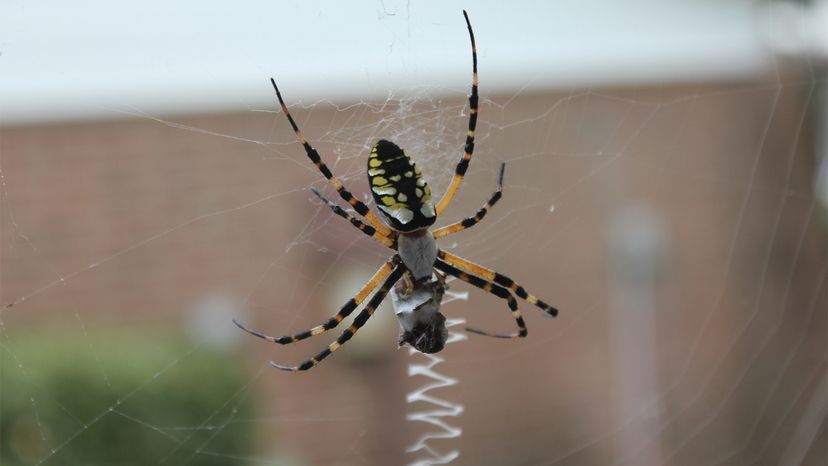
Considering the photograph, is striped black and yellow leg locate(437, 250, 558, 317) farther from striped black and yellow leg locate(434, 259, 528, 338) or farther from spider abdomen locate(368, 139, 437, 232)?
spider abdomen locate(368, 139, 437, 232)

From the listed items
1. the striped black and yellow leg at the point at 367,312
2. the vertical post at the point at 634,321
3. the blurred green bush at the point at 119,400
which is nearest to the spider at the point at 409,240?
the striped black and yellow leg at the point at 367,312

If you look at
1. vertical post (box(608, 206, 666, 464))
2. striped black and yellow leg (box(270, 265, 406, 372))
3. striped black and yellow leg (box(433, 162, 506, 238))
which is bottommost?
vertical post (box(608, 206, 666, 464))

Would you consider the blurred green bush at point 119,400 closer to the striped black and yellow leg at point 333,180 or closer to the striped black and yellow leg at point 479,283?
the striped black and yellow leg at point 479,283

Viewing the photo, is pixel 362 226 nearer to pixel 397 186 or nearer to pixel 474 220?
pixel 397 186

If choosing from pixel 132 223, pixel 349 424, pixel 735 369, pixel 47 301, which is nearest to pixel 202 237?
pixel 132 223

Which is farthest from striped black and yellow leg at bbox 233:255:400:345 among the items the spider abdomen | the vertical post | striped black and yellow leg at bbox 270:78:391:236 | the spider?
the vertical post

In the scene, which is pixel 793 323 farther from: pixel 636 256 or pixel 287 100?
pixel 287 100

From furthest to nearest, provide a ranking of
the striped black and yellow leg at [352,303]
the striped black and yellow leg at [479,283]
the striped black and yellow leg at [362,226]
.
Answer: the striped black and yellow leg at [479,283] < the striped black and yellow leg at [352,303] < the striped black and yellow leg at [362,226]
